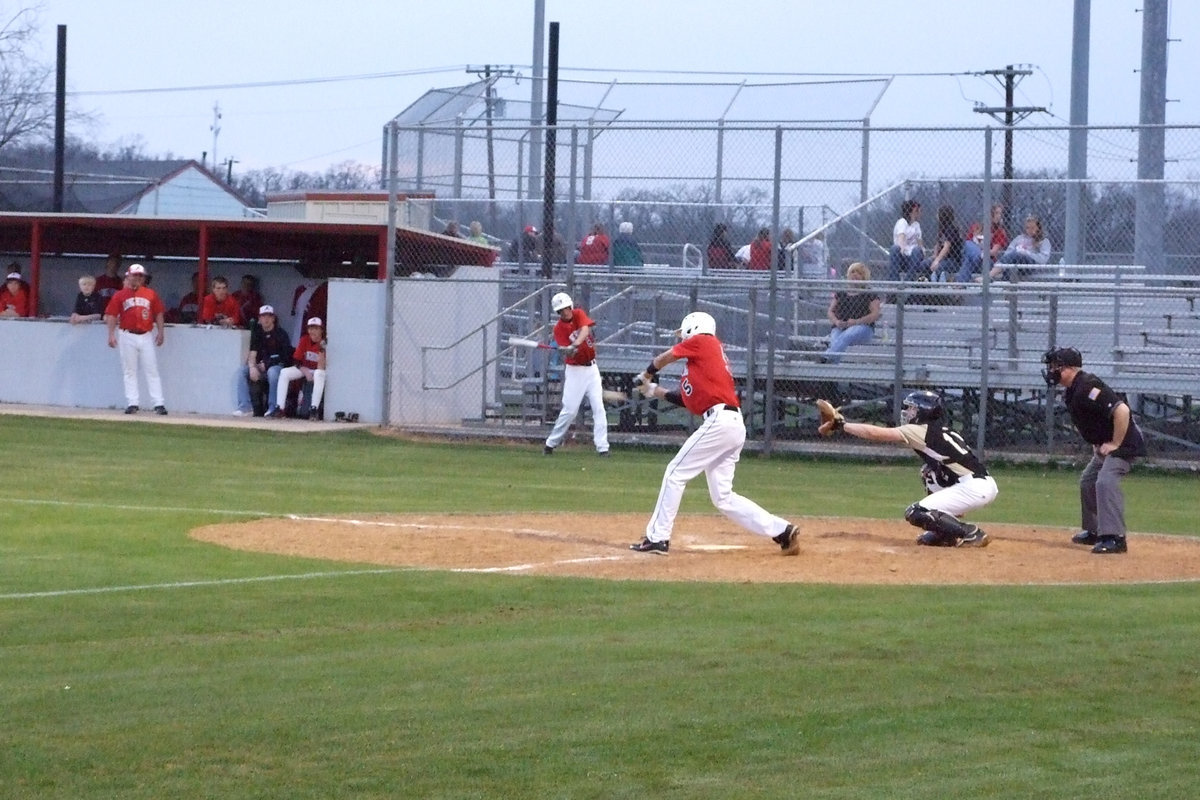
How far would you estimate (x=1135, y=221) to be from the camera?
19.6m

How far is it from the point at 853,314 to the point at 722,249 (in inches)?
85.0

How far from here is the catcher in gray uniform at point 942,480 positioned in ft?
40.6

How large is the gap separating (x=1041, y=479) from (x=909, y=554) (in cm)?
718

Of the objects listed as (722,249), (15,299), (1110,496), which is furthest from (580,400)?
(15,299)

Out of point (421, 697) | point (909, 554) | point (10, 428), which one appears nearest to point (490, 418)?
point (10, 428)

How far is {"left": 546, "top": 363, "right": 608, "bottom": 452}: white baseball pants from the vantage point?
66.4 feet

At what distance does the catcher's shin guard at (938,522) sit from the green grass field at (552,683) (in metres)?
2.11

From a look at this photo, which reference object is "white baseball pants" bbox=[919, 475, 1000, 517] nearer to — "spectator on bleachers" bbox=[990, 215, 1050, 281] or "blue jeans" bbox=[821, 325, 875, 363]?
"spectator on bleachers" bbox=[990, 215, 1050, 281]

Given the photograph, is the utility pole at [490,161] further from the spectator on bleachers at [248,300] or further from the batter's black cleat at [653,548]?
the batter's black cleat at [653,548]

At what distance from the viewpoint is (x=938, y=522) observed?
1241 cm

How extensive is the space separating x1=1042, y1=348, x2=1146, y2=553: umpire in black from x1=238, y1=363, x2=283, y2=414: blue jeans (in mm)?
14250

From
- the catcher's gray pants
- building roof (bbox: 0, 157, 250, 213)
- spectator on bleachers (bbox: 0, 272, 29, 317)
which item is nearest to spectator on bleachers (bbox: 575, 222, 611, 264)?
spectator on bleachers (bbox: 0, 272, 29, 317)

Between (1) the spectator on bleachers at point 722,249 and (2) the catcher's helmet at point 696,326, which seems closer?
(2) the catcher's helmet at point 696,326

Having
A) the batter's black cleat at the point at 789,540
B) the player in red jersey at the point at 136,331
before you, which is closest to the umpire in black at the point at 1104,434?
the batter's black cleat at the point at 789,540
